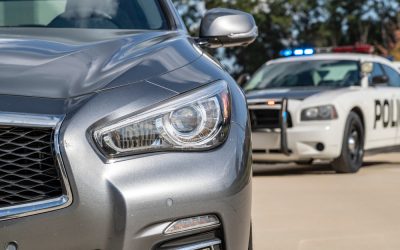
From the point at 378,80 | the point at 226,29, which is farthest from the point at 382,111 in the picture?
the point at 226,29

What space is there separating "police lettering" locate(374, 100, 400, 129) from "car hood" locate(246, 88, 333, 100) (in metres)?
0.98

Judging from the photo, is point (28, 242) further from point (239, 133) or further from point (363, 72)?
point (363, 72)

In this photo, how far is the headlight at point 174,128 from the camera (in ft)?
10.5

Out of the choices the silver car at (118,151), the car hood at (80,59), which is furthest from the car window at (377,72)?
the silver car at (118,151)

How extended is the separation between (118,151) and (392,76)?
1121cm

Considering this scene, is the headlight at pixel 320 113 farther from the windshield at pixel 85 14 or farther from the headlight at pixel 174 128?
the headlight at pixel 174 128

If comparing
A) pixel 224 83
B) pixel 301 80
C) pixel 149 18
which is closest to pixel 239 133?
pixel 224 83

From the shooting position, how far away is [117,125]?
3.21 m

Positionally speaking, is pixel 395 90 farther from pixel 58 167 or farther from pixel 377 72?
pixel 58 167

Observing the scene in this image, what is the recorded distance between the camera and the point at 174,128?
10.8 ft

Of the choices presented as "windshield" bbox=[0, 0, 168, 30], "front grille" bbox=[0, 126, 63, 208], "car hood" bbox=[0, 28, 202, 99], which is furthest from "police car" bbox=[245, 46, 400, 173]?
"front grille" bbox=[0, 126, 63, 208]

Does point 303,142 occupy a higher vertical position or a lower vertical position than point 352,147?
higher

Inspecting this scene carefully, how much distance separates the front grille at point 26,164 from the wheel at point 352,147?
8.97m

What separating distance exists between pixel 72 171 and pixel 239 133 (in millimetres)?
650
